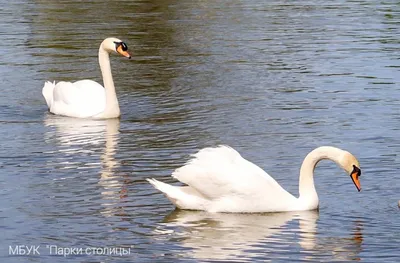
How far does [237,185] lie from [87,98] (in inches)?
237

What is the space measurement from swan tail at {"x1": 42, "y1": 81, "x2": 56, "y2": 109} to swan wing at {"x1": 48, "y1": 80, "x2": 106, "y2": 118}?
137 mm

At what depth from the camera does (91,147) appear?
14.0 metres

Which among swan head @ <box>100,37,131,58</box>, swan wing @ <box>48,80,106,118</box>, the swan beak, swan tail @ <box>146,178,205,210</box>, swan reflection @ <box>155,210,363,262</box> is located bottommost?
swan reflection @ <box>155,210,363,262</box>

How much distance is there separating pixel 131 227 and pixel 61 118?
5932 millimetres

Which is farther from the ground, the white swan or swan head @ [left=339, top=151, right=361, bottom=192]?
the white swan

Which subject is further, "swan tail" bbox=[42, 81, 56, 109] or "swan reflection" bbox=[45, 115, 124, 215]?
"swan tail" bbox=[42, 81, 56, 109]

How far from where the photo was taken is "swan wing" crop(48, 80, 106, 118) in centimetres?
1628

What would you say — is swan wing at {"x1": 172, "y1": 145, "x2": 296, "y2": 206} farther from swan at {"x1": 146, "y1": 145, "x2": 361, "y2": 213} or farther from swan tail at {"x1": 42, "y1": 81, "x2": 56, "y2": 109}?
swan tail at {"x1": 42, "y1": 81, "x2": 56, "y2": 109}

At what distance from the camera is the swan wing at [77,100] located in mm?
16281

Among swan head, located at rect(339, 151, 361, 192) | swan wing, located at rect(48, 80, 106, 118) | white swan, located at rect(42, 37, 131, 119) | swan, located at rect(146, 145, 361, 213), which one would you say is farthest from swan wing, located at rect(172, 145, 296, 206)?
swan wing, located at rect(48, 80, 106, 118)

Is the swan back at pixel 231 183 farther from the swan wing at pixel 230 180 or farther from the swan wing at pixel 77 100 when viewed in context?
the swan wing at pixel 77 100

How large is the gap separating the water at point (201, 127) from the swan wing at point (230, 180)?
17 cm

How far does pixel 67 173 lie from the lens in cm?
1248

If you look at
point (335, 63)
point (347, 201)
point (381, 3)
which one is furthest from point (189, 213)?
point (381, 3)
